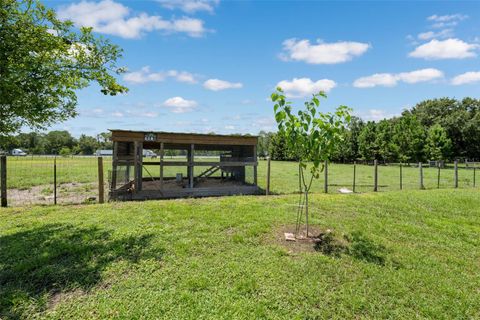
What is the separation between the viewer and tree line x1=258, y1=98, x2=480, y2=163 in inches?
1401

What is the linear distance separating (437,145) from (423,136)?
1.92 m

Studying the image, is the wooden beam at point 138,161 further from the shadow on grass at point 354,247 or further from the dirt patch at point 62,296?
the shadow on grass at point 354,247

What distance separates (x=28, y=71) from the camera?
11.4 feet

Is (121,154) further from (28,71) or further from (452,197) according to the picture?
(452,197)

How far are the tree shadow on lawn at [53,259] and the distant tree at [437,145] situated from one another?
39.4 metres

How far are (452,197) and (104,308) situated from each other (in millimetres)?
9883

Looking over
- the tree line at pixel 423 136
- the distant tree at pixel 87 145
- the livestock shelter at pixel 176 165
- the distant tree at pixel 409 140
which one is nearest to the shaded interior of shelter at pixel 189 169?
the livestock shelter at pixel 176 165

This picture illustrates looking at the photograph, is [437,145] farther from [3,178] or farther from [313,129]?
[3,178]

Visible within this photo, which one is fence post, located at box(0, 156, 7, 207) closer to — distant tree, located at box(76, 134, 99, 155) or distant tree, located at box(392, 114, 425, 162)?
distant tree, located at box(392, 114, 425, 162)

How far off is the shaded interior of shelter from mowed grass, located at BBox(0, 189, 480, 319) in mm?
2783

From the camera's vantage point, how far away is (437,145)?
3525 centimetres

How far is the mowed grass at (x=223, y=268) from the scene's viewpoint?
9.57ft

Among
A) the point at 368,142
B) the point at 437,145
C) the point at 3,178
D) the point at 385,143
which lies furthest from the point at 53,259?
the point at 368,142

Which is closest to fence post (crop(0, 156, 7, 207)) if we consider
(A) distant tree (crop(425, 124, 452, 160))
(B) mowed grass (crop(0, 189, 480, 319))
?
(B) mowed grass (crop(0, 189, 480, 319))
